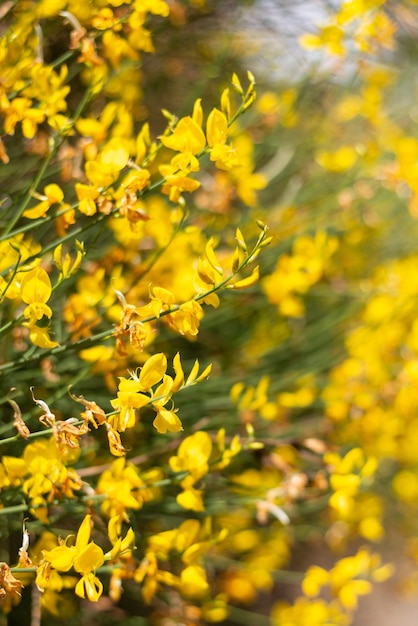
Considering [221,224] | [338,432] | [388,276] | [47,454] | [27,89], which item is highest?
[27,89]

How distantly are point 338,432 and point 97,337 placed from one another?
87 cm

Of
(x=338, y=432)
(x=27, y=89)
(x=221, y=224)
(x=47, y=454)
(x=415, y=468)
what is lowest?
(x=415, y=468)

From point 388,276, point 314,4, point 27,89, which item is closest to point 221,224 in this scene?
point 388,276

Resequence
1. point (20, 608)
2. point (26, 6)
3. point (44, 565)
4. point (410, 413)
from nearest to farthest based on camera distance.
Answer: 1. point (44, 565)
2. point (26, 6)
3. point (20, 608)
4. point (410, 413)

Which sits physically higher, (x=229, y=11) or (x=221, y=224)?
(x=229, y=11)

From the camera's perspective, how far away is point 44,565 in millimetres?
509

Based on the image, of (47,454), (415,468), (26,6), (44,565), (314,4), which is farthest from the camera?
(415,468)

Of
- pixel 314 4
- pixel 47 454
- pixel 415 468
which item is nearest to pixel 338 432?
pixel 415 468

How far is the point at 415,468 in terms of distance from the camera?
67.6 inches

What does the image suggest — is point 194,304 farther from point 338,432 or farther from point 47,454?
point 338,432

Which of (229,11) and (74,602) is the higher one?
(229,11)

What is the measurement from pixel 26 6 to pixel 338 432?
0.99 meters

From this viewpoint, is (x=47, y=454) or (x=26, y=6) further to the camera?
(x=26, y=6)

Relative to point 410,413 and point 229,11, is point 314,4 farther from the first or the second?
point 410,413
